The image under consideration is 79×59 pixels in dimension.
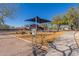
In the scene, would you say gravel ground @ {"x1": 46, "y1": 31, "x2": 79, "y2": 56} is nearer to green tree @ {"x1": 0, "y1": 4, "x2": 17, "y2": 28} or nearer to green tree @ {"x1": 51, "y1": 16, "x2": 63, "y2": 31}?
green tree @ {"x1": 51, "y1": 16, "x2": 63, "y2": 31}

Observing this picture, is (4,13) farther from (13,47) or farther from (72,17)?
A: (72,17)

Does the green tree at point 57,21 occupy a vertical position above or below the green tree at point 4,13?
below

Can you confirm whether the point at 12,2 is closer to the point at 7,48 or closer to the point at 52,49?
the point at 7,48

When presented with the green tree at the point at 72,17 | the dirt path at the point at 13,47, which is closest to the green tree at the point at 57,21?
the green tree at the point at 72,17

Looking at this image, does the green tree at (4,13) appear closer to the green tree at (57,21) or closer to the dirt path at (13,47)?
the dirt path at (13,47)

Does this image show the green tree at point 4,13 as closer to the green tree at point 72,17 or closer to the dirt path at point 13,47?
the dirt path at point 13,47

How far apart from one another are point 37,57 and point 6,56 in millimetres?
313

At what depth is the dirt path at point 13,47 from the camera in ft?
8.27

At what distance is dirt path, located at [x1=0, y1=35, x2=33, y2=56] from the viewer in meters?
2.52

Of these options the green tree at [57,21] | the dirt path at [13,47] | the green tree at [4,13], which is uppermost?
the green tree at [4,13]

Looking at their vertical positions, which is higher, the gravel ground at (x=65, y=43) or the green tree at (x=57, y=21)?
the green tree at (x=57, y=21)

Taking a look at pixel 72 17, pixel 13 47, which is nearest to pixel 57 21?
pixel 72 17

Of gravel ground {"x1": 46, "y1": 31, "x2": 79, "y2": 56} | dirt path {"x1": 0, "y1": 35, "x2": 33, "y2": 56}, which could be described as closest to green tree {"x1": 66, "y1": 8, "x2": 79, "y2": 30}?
gravel ground {"x1": 46, "y1": 31, "x2": 79, "y2": 56}

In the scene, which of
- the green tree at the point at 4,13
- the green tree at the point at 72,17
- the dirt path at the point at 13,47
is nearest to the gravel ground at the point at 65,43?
the green tree at the point at 72,17
